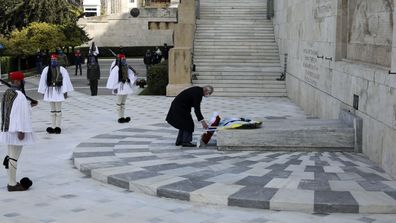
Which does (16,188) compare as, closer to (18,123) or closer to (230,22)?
(18,123)

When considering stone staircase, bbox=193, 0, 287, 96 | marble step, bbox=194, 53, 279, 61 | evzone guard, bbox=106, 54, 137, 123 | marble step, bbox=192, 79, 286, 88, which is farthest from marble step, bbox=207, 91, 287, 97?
evzone guard, bbox=106, 54, 137, 123

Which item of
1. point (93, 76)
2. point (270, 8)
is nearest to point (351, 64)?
point (93, 76)

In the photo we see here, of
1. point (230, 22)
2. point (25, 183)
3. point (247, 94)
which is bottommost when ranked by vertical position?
point (25, 183)

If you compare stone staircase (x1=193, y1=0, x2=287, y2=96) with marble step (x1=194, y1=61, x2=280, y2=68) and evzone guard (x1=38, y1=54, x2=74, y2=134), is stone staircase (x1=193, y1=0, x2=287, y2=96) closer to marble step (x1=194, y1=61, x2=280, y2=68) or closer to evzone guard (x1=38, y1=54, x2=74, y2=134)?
marble step (x1=194, y1=61, x2=280, y2=68)

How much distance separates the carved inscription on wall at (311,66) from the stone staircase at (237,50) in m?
4.62

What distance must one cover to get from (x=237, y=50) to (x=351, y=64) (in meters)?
13.9

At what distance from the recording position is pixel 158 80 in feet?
75.4

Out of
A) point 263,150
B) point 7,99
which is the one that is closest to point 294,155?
point 263,150

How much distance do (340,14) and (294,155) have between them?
14.1 feet

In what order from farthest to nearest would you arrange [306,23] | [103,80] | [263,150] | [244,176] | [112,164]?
1. [103,80]
2. [306,23]
3. [263,150]
4. [112,164]
5. [244,176]

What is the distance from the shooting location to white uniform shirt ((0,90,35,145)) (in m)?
8.59

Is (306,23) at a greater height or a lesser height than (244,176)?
greater

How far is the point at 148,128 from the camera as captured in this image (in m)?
14.3

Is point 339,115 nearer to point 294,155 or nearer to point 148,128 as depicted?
point 294,155
